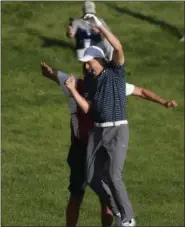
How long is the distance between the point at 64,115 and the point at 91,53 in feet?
35.8

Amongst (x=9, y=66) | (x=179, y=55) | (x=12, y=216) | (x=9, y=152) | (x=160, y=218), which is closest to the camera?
(x=12, y=216)

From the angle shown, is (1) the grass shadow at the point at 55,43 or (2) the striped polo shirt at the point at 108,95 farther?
(1) the grass shadow at the point at 55,43

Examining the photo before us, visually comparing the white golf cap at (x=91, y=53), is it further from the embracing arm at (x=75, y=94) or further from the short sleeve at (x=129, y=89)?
the short sleeve at (x=129, y=89)

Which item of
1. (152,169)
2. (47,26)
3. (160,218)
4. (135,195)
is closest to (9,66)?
(47,26)

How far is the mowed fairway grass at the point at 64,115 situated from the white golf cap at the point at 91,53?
420 cm

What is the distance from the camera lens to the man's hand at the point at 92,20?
7.76 meters

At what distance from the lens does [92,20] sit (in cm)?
778

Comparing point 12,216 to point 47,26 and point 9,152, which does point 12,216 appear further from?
point 47,26

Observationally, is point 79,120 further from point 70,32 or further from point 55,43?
point 55,43

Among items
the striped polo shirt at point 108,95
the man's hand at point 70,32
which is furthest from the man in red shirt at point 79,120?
the man's hand at point 70,32

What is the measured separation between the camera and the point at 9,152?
16031mm

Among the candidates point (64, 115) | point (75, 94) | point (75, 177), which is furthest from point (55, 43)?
point (75, 94)

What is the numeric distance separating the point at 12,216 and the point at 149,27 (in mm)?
12879

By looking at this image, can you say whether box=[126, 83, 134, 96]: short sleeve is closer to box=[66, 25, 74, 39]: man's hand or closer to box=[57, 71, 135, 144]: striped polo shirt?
box=[57, 71, 135, 144]: striped polo shirt
